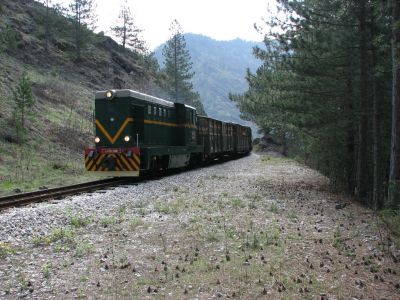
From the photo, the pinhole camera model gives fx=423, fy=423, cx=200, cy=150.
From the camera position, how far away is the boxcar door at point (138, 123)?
17.7 meters

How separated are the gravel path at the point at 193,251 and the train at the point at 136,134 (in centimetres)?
503

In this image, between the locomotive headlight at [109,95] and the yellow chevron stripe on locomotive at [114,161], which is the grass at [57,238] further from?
the locomotive headlight at [109,95]

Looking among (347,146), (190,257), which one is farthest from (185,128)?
(190,257)

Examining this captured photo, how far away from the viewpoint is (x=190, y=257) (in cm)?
676

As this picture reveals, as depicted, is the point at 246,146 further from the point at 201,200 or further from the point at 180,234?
the point at 180,234

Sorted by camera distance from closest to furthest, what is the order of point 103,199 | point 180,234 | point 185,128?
point 180,234 → point 103,199 → point 185,128

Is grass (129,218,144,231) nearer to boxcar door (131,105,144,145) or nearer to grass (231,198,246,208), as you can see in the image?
grass (231,198,246,208)

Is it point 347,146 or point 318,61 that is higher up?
point 318,61

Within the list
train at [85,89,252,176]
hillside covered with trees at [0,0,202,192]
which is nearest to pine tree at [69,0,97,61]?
Answer: hillside covered with trees at [0,0,202,192]

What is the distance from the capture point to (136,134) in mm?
17719

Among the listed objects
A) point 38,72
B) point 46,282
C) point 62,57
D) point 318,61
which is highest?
point 62,57

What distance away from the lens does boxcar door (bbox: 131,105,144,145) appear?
17703 mm

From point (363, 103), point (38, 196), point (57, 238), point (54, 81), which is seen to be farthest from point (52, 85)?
point (57, 238)

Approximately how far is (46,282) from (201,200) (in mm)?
6626
